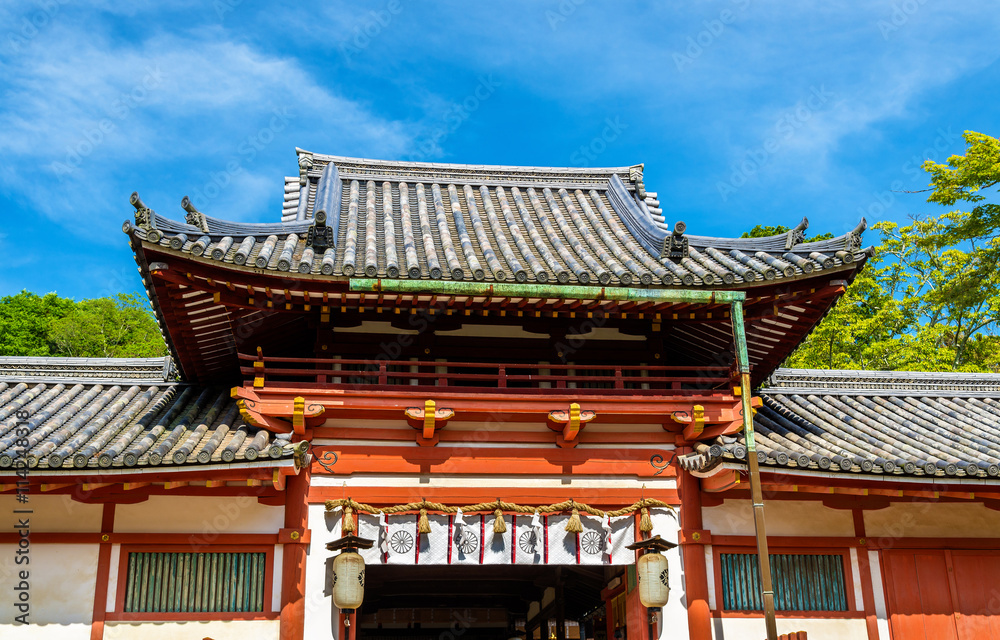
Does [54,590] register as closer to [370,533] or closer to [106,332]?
[370,533]

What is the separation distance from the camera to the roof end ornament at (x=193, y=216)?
11.0 metres

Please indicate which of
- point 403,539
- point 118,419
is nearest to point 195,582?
point 403,539

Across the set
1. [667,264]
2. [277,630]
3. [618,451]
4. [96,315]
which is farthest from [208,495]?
[96,315]

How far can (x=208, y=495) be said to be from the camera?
1085 centimetres

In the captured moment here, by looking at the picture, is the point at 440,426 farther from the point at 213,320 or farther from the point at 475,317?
the point at 213,320

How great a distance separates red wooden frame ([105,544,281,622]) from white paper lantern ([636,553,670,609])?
15.7ft

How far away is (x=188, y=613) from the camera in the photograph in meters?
10.4

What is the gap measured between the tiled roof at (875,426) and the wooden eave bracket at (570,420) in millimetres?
1570

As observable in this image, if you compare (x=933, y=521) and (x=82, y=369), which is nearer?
(x=933, y=521)

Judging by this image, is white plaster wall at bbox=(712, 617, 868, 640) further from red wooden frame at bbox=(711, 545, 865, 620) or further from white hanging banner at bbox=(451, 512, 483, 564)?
white hanging banner at bbox=(451, 512, 483, 564)

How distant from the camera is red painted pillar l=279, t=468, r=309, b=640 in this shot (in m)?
10.3

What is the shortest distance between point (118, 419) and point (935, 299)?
28.3 meters

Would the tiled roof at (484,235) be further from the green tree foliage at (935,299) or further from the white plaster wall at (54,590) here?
the green tree foliage at (935,299)
